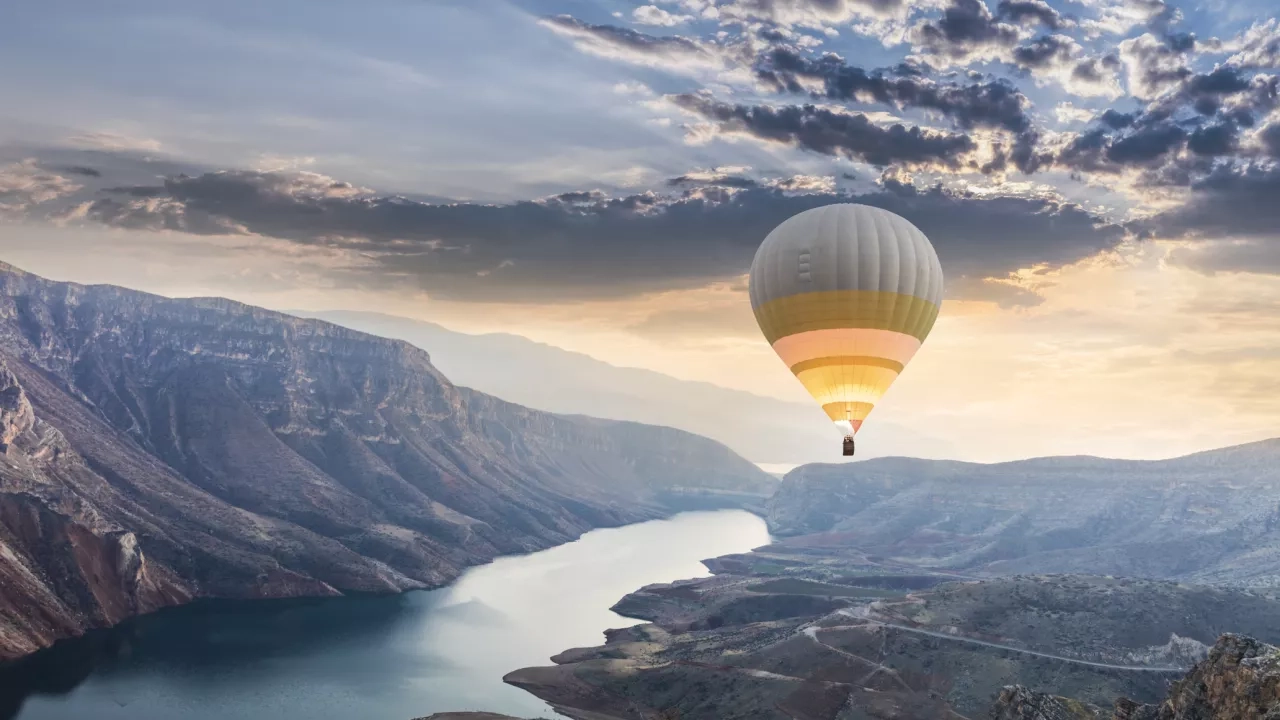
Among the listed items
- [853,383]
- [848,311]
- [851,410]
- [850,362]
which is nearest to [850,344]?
[850,362]

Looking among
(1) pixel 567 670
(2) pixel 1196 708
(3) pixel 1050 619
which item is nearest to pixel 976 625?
(3) pixel 1050 619

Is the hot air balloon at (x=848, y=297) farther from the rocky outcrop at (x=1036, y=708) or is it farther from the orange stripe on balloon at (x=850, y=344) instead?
the rocky outcrop at (x=1036, y=708)

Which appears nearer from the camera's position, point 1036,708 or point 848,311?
point 848,311

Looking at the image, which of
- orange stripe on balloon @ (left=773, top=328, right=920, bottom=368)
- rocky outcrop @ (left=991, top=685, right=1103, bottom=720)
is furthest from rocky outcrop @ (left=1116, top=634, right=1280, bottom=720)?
orange stripe on balloon @ (left=773, top=328, right=920, bottom=368)

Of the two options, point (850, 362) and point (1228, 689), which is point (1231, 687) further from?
point (850, 362)

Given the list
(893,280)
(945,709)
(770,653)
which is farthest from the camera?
(770,653)

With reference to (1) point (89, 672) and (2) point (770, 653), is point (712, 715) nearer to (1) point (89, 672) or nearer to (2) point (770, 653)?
(2) point (770, 653)
